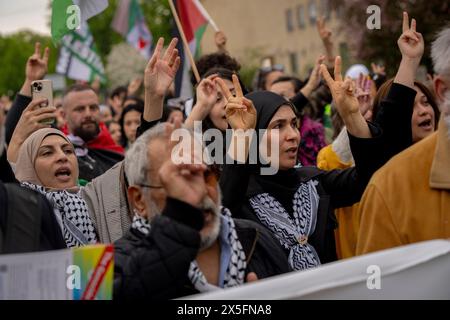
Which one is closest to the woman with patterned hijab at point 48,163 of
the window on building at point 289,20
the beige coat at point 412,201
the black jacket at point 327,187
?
the black jacket at point 327,187

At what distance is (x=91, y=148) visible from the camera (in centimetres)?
817

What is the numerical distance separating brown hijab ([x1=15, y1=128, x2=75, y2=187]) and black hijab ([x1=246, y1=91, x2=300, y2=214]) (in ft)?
4.32

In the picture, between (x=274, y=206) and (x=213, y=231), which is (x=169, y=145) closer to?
(x=213, y=231)

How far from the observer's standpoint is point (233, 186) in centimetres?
434

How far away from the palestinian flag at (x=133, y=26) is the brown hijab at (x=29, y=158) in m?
7.09

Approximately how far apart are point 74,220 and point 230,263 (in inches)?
59.1

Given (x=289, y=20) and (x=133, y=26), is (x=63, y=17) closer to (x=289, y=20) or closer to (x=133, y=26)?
(x=133, y=26)

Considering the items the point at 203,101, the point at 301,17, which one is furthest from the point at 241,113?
the point at 301,17

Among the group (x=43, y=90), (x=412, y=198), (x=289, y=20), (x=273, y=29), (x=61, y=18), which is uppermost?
(x=289, y=20)

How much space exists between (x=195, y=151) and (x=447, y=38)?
107 centimetres

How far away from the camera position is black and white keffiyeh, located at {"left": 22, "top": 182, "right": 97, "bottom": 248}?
4766 millimetres

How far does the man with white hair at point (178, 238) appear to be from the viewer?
3.27m

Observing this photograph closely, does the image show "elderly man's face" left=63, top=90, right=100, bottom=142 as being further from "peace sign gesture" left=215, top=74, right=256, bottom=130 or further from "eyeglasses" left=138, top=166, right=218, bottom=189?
"eyeglasses" left=138, top=166, right=218, bottom=189

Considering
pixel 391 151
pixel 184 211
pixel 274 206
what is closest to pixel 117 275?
pixel 184 211
